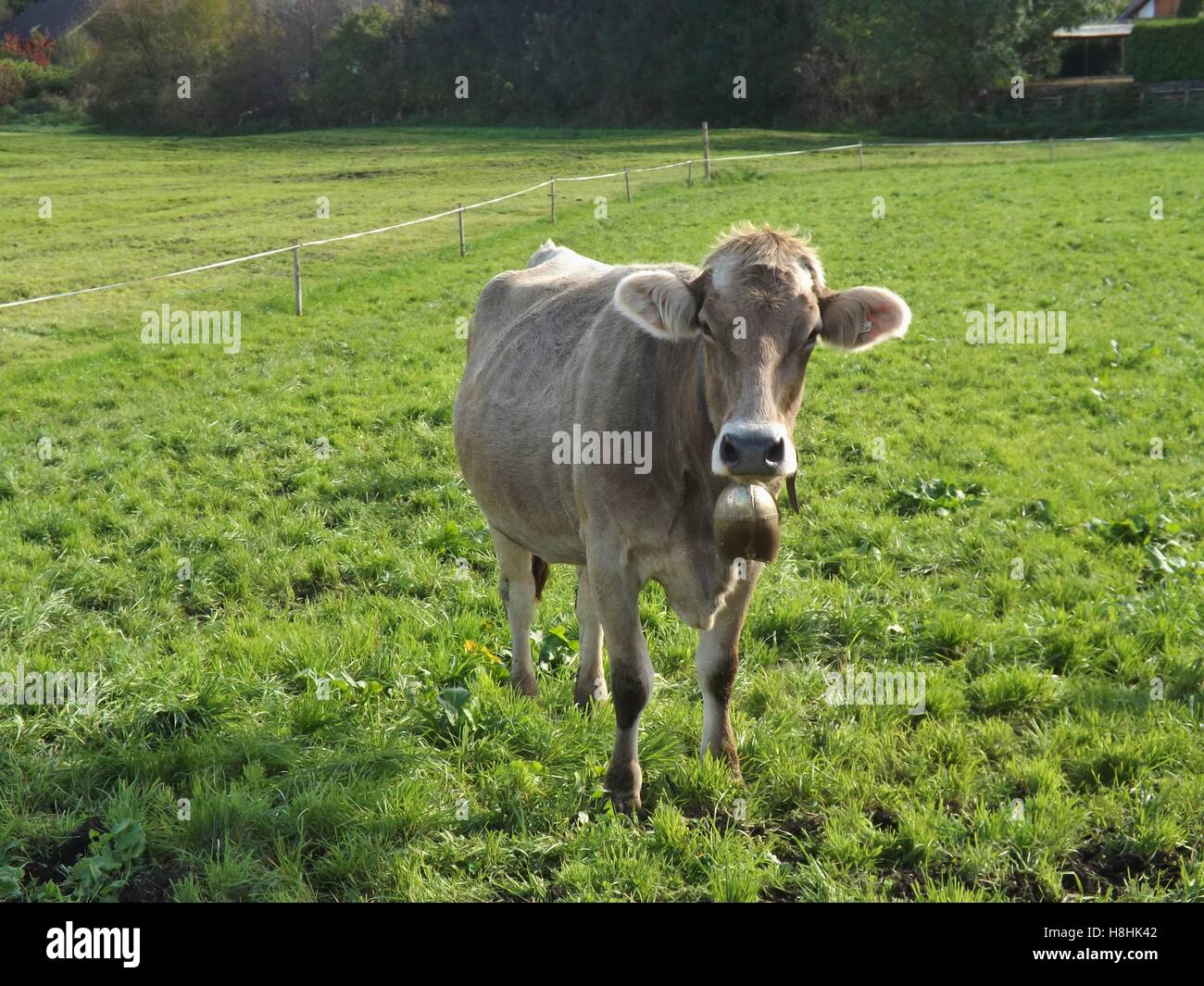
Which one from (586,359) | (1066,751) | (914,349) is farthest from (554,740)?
(914,349)

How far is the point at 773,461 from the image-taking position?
3.54 m

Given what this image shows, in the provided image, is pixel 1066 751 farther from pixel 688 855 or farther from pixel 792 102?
pixel 792 102

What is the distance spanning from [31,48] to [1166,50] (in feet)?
267

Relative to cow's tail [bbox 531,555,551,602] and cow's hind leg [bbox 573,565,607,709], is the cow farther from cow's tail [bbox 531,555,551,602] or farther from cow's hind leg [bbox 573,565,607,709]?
cow's tail [bbox 531,555,551,602]

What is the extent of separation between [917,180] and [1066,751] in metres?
29.7

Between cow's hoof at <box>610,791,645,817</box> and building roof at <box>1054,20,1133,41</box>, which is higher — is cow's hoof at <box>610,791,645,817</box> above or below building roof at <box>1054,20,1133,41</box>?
below

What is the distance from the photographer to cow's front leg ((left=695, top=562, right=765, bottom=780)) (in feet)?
15.0

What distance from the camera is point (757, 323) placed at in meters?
3.79

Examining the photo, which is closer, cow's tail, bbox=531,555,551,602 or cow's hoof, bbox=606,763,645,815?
cow's hoof, bbox=606,763,645,815

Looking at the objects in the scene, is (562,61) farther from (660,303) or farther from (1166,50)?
(660,303)

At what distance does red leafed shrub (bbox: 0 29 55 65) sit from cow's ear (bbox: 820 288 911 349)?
8775cm
